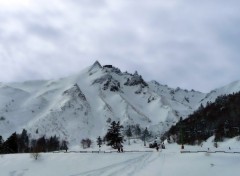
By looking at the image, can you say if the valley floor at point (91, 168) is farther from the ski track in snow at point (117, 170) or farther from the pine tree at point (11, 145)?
the pine tree at point (11, 145)

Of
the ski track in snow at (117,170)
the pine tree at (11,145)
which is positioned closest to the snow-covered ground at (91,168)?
A: the ski track in snow at (117,170)

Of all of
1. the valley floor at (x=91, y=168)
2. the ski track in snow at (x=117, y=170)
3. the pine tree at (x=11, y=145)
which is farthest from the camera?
the pine tree at (x=11, y=145)

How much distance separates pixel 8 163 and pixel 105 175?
61.9 ft

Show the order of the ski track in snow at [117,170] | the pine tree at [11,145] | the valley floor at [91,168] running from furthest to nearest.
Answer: the pine tree at [11,145] < the valley floor at [91,168] < the ski track in snow at [117,170]

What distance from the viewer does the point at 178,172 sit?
1567 inches

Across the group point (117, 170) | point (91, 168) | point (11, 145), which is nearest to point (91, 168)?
point (91, 168)

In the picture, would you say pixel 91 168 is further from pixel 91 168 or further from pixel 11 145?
pixel 11 145

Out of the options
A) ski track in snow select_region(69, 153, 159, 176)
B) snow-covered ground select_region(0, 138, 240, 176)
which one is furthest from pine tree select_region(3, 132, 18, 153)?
ski track in snow select_region(69, 153, 159, 176)

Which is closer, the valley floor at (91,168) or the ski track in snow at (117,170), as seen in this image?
the ski track in snow at (117,170)

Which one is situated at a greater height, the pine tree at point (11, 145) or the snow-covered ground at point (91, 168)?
the pine tree at point (11, 145)

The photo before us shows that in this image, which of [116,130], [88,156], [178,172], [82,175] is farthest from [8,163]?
[116,130]

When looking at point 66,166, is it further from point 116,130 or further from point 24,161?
point 116,130

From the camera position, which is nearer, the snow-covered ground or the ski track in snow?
the ski track in snow

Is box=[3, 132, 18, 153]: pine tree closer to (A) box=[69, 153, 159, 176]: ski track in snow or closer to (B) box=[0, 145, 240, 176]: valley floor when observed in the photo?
(B) box=[0, 145, 240, 176]: valley floor
